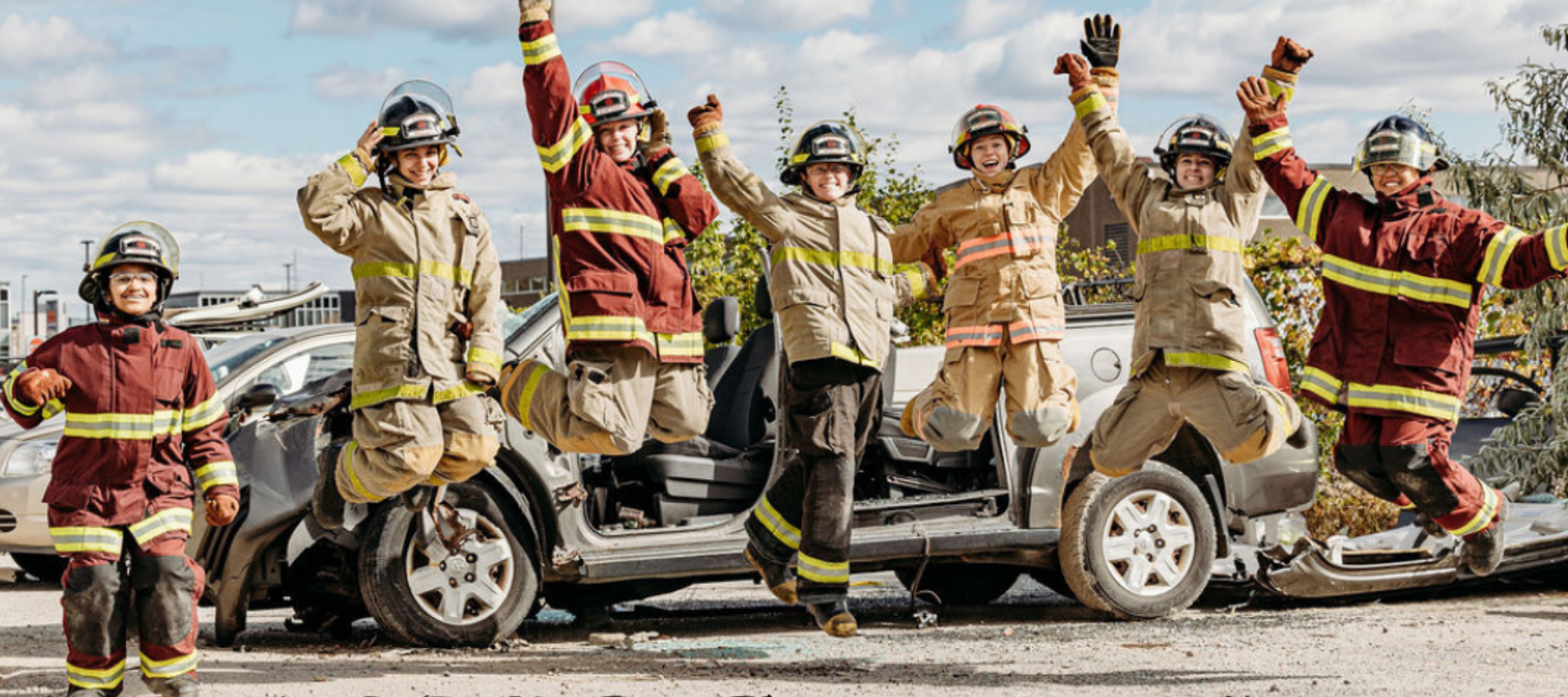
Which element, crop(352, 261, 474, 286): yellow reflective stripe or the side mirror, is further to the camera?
the side mirror

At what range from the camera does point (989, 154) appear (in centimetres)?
773

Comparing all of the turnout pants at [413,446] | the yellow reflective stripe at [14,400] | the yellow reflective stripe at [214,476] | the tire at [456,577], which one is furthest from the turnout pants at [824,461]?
the yellow reflective stripe at [14,400]

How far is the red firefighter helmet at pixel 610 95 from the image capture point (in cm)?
714

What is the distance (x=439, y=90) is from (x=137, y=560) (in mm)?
2124

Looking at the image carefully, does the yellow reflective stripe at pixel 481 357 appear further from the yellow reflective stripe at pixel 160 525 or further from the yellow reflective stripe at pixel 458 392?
the yellow reflective stripe at pixel 160 525

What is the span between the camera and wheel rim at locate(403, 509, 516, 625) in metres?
8.41

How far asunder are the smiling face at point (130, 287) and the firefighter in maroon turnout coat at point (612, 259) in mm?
Result: 1484

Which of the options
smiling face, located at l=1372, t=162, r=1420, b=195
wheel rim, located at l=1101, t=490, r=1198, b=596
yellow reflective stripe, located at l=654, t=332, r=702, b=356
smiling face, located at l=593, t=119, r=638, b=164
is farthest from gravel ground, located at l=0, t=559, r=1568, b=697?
smiling face, located at l=593, t=119, r=638, b=164

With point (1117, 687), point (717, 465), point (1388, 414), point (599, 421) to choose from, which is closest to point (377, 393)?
point (599, 421)

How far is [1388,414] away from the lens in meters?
7.39

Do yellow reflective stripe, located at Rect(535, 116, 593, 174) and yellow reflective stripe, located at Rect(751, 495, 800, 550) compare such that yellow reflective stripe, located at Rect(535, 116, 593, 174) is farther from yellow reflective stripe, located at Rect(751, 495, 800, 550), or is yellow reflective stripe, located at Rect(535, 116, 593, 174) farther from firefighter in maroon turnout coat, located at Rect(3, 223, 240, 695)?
yellow reflective stripe, located at Rect(751, 495, 800, 550)

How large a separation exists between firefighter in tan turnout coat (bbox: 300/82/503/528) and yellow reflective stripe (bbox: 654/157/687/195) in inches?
29.4

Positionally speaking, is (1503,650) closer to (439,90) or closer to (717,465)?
(717,465)

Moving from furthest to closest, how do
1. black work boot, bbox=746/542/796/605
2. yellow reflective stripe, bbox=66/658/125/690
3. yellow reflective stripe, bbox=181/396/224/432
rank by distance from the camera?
black work boot, bbox=746/542/796/605, yellow reflective stripe, bbox=181/396/224/432, yellow reflective stripe, bbox=66/658/125/690
